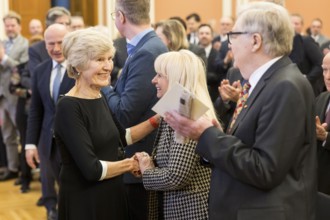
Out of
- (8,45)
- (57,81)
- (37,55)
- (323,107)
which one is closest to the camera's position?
(323,107)

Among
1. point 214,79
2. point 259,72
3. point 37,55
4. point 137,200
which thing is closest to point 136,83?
point 137,200

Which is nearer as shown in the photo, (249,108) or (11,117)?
(249,108)

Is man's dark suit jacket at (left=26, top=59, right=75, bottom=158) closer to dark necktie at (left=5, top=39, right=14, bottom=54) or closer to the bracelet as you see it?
the bracelet

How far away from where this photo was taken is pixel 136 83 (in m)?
2.90

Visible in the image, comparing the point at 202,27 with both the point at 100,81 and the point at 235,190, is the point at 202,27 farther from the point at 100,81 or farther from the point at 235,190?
the point at 235,190

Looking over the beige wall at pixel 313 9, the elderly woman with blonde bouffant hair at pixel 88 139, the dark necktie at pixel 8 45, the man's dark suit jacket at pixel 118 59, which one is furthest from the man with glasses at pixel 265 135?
the beige wall at pixel 313 9

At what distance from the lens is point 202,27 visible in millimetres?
7758

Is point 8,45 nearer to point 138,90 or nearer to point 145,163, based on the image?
point 138,90

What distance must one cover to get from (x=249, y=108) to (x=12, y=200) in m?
3.99

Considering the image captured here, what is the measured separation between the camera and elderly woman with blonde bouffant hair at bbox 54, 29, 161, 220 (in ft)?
8.18

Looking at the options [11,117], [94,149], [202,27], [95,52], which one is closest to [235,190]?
[94,149]

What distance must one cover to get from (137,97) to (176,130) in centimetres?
92

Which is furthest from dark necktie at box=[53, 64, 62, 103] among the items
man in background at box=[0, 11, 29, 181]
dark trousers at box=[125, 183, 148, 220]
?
man in background at box=[0, 11, 29, 181]

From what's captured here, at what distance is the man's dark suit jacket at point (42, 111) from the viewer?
161 inches
